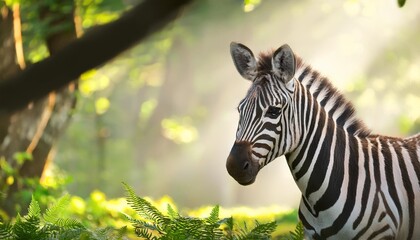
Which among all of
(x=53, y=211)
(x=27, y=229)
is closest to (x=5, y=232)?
(x=27, y=229)

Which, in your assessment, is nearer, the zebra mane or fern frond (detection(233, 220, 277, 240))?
fern frond (detection(233, 220, 277, 240))

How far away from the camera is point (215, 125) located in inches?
2307

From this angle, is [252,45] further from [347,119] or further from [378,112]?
[347,119]

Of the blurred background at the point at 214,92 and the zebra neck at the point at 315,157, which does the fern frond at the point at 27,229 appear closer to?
the zebra neck at the point at 315,157

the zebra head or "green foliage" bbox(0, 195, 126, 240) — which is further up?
the zebra head

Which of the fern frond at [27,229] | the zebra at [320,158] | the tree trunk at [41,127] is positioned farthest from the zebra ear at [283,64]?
the tree trunk at [41,127]

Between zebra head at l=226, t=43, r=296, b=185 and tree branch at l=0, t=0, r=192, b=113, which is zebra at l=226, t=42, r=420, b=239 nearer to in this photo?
zebra head at l=226, t=43, r=296, b=185

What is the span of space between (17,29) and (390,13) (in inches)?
1320

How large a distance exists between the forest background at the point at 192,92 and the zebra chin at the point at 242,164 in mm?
7061

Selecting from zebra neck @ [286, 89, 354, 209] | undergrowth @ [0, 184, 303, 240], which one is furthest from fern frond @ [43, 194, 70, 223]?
zebra neck @ [286, 89, 354, 209]

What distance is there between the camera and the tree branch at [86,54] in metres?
1.84

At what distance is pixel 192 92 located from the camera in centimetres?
4909

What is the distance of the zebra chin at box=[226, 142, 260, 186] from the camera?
5.93m

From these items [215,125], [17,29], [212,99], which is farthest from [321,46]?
[17,29]
